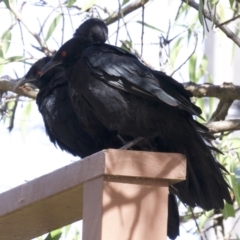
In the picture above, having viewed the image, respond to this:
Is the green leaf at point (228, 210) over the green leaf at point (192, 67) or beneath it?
beneath

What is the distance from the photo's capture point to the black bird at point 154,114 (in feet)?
9.30

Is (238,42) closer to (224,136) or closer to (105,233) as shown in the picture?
(224,136)

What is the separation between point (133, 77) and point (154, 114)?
16 cm

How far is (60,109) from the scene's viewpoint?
3.54 meters

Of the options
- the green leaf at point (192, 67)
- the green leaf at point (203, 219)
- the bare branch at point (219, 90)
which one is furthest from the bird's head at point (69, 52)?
the green leaf at point (203, 219)

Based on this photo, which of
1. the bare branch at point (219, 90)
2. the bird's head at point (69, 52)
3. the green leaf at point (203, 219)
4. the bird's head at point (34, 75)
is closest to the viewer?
the bird's head at point (69, 52)

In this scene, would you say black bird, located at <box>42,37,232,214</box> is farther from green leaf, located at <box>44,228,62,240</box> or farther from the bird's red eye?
green leaf, located at <box>44,228,62,240</box>

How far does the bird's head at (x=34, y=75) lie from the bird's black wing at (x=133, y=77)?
824 mm

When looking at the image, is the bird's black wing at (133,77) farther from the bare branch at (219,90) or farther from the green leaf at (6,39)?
the green leaf at (6,39)

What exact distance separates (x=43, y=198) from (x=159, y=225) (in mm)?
382

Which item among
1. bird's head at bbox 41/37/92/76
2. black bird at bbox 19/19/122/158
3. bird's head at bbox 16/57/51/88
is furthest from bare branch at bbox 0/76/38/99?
bird's head at bbox 41/37/92/76

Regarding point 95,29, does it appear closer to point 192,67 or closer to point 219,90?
point 192,67

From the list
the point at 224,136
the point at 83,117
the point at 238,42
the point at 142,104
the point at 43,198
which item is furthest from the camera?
the point at 224,136

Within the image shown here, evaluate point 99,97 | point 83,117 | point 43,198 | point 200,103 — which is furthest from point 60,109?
point 43,198
